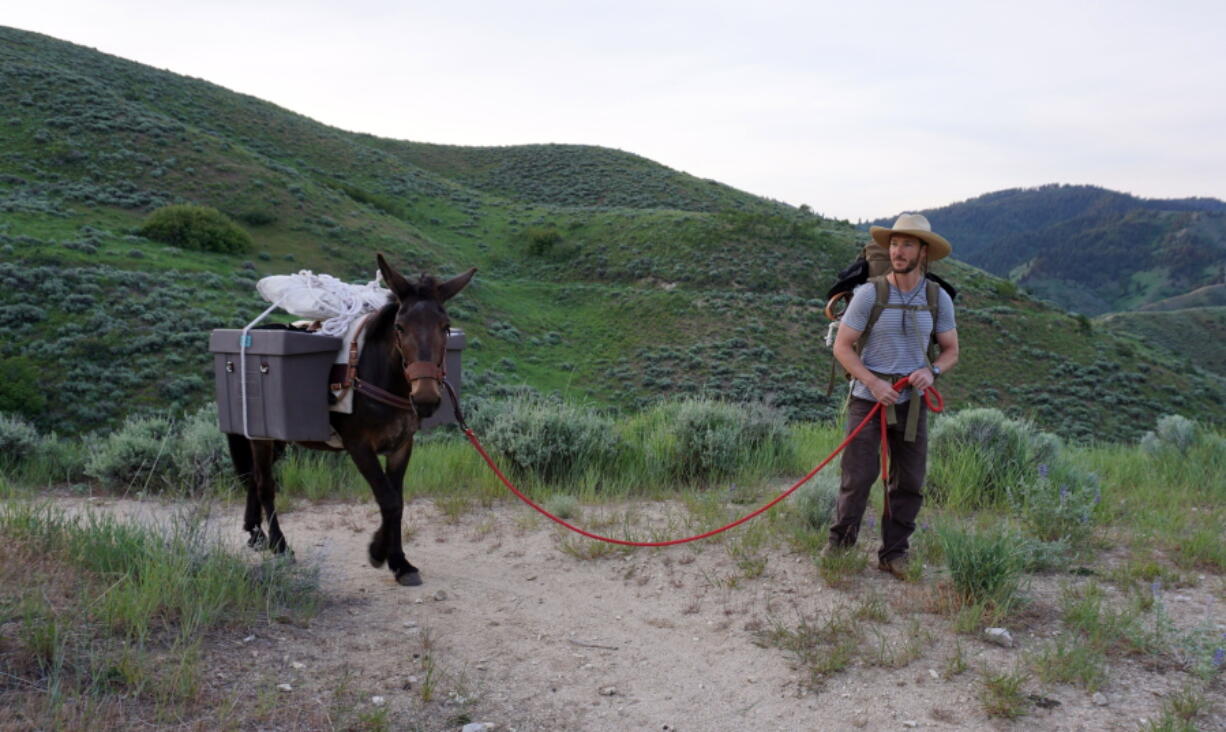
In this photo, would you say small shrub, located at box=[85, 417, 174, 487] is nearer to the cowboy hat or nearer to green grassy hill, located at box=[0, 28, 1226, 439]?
the cowboy hat

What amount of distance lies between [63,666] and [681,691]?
109 inches

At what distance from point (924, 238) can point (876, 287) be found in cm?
42

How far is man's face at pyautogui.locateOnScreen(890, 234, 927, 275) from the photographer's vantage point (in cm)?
475

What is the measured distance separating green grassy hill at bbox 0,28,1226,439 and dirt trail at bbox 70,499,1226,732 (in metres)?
17.9

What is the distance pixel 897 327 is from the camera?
484 centimetres

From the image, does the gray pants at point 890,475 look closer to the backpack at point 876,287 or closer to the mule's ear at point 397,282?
the backpack at point 876,287

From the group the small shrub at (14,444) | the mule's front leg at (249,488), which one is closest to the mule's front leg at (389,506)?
the mule's front leg at (249,488)

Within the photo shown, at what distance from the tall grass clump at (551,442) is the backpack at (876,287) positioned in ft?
12.2

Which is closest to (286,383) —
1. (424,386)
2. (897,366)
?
(424,386)

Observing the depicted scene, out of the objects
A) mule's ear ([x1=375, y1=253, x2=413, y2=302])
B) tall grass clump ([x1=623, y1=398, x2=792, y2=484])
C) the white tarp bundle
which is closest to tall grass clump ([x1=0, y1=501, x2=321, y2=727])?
the white tarp bundle

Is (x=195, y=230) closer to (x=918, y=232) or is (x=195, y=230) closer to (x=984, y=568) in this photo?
(x=918, y=232)

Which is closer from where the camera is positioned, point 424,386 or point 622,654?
point 622,654

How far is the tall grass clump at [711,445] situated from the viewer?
8.27 m

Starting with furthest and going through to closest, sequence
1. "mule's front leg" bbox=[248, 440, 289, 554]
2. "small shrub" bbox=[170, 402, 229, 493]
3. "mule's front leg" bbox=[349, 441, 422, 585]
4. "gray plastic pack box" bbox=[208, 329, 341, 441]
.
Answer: "small shrub" bbox=[170, 402, 229, 493]
"mule's front leg" bbox=[248, 440, 289, 554]
"mule's front leg" bbox=[349, 441, 422, 585]
"gray plastic pack box" bbox=[208, 329, 341, 441]
